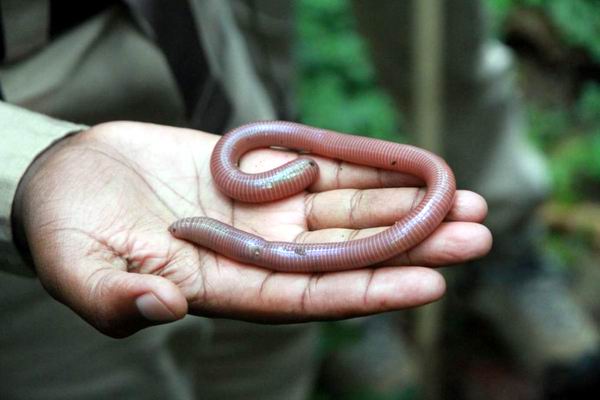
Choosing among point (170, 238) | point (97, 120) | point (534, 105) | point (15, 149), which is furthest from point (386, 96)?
point (15, 149)

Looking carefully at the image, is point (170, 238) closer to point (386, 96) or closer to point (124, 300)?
point (124, 300)

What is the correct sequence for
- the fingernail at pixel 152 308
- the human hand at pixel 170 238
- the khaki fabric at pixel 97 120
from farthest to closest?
the khaki fabric at pixel 97 120, the human hand at pixel 170 238, the fingernail at pixel 152 308

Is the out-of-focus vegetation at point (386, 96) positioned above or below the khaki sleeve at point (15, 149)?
below

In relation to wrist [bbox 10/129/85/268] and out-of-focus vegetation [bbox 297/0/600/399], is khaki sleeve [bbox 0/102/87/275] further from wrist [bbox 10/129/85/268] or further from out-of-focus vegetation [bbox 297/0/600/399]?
out-of-focus vegetation [bbox 297/0/600/399]

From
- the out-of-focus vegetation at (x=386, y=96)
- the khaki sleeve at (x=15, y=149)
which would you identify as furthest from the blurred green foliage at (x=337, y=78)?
the khaki sleeve at (x=15, y=149)

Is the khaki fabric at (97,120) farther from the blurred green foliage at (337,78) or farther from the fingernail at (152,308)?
the blurred green foliage at (337,78)

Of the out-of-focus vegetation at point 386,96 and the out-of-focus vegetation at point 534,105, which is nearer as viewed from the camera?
the out-of-focus vegetation at point 534,105
